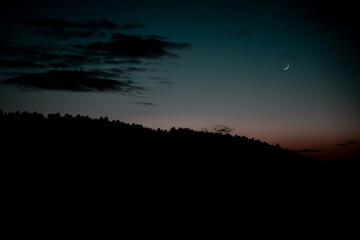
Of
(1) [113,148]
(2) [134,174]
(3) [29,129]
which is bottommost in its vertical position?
(2) [134,174]

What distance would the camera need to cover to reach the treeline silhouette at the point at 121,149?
13.3 meters

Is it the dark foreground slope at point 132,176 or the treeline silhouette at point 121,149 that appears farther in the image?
the treeline silhouette at point 121,149

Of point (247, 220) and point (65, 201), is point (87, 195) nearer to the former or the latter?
point (65, 201)

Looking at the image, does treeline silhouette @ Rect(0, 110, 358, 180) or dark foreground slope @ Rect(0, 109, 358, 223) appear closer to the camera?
dark foreground slope @ Rect(0, 109, 358, 223)

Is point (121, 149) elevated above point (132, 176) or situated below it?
above

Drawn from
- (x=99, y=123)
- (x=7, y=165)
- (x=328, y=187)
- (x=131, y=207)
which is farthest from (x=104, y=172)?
(x=328, y=187)

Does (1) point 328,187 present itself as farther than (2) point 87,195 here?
Yes

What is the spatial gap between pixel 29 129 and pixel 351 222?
22423 mm

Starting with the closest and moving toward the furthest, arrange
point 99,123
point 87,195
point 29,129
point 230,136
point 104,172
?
point 87,195 → point 104,172 → point 29,129 → point 99,123 → point 230,136

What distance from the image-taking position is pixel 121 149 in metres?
16.2

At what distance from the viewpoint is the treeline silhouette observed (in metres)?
13.3

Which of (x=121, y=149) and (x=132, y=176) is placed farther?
(x=121, y=149)

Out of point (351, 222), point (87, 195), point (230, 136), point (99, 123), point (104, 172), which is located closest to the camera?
point (87, 195)

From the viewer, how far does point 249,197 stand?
50.8ft
